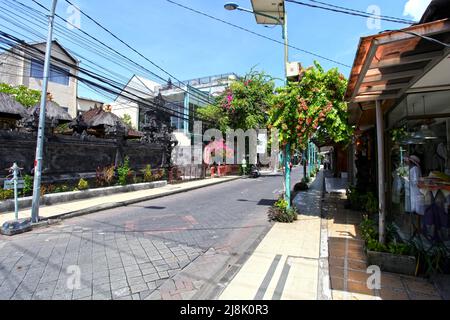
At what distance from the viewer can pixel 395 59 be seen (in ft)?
11.7

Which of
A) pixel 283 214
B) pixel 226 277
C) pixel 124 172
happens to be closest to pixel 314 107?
pixel 283 214

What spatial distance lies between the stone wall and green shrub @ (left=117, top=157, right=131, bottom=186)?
29 centimetres

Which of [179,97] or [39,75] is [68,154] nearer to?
[39,75]

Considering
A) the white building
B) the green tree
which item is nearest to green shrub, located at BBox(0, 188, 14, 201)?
the green tree

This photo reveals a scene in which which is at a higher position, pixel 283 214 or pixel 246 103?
pixel 246 103

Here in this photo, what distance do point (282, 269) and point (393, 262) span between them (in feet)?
5.18

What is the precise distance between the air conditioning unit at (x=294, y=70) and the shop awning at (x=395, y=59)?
2389mm

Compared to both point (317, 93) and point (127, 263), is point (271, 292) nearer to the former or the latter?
point (127, 263)

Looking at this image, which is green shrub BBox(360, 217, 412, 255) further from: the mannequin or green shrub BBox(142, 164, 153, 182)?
green shrub BBox(142, 164, 153, 182)

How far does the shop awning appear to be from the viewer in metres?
Result: 2.98

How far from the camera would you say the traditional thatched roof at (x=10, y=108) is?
1086cm

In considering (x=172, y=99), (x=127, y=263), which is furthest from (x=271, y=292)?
(x=172, y=99)

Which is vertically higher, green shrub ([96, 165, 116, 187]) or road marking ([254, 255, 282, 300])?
green shrub ([96, 165, 116, 187])
